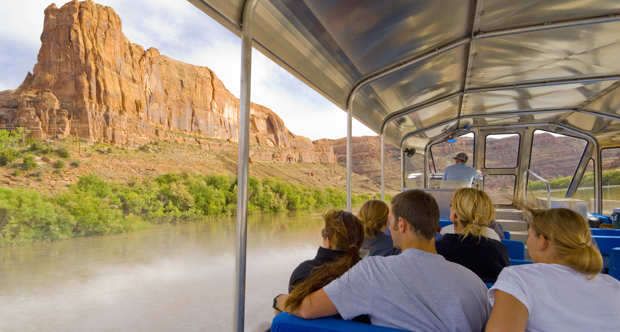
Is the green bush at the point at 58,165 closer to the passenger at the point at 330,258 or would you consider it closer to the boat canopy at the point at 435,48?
the boat canopy at the point at 435,48

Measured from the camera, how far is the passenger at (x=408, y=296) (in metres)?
0.99

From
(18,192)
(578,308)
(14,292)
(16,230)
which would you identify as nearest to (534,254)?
(578,308)

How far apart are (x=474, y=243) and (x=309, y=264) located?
89cm

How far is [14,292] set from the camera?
67.7ft

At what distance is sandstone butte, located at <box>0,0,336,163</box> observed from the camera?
3080 cm

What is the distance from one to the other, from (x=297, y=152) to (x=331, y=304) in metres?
55.5

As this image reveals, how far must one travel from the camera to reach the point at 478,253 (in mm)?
1638

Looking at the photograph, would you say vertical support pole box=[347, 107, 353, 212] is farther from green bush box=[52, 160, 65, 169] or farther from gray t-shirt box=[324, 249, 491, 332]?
green bush box=[52, 160, 65, 169]

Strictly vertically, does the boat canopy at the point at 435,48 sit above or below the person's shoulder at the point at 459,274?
above

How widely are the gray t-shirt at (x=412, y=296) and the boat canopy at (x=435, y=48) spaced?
157cm

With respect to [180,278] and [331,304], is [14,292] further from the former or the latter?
[331,304]

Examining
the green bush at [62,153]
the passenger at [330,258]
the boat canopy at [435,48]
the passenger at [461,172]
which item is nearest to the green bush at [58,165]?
the green bush at [62,153]

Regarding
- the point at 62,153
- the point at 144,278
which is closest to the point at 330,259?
the point at 144,278

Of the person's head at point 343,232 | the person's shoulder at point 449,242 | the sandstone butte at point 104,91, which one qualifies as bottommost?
the person's shoulder at point 449,242
